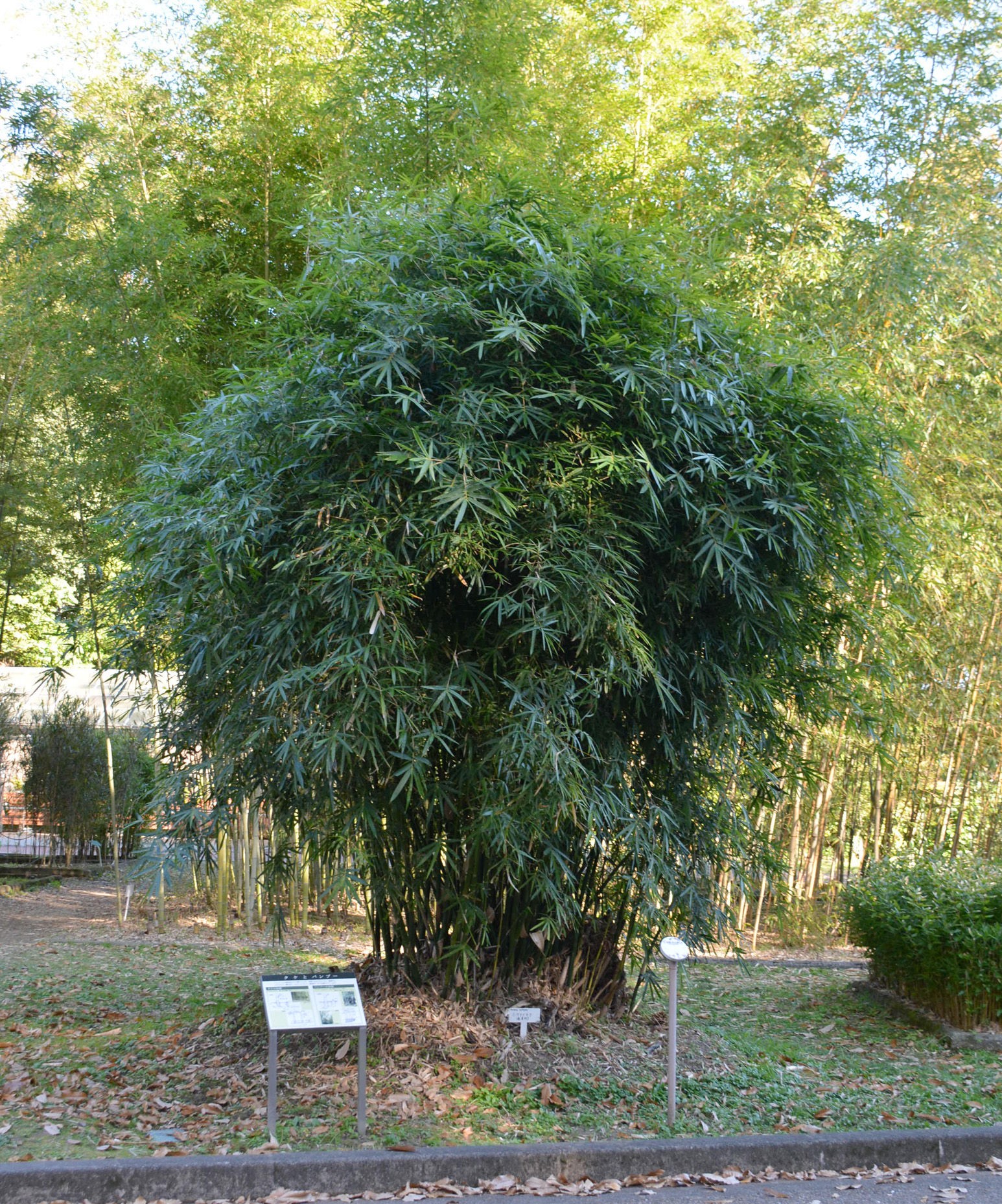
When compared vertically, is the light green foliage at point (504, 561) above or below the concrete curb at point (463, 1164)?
above

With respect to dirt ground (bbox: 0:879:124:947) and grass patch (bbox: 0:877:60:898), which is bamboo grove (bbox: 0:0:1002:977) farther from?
grass patch (bbox: 0:877:60:898)

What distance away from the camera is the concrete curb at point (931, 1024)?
528 centimetres

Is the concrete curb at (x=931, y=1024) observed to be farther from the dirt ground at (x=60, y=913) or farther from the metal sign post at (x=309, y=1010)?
the dirt ground at (x=60, y=913)

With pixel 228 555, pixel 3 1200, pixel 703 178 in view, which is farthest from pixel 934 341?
pixel 3 1200

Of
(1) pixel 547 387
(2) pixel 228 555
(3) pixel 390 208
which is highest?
(3) pixel 390 208

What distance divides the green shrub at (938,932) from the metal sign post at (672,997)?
2159 mm

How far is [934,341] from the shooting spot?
6.37 meters

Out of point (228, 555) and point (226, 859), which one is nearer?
point (228, 555)

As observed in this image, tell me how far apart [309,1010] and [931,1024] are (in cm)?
359

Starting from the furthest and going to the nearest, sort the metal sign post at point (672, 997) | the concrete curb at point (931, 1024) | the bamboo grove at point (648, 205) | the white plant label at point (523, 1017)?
the bamboo grove at point (648, 205)
the concrete curb at point (931, 1024)
the white plant label at point (523, 1017)
the metal sign post at point (672, 997)

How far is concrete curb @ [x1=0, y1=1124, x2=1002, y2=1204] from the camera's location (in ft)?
10.8

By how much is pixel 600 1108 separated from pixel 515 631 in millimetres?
1796

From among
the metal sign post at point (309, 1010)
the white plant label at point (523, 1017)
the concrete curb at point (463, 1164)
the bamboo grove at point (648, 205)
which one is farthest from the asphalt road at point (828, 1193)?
the bamboo grove at point (648, 205)

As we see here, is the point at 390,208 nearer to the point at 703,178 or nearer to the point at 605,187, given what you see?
the point at 605,187
